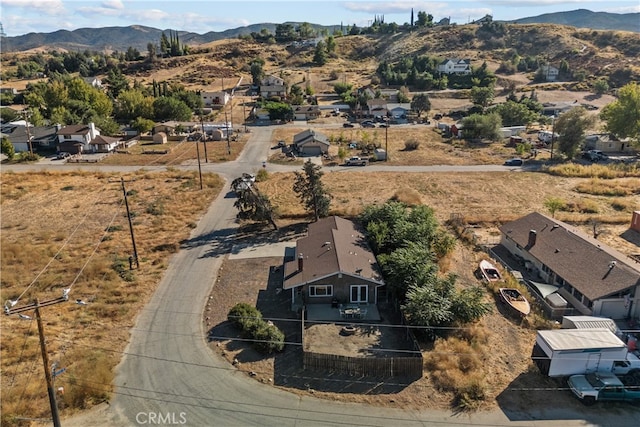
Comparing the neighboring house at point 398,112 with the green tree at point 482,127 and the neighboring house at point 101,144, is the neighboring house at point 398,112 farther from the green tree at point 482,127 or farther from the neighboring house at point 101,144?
the neighboring house at point 101,144

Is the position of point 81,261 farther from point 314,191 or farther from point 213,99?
point 213,99

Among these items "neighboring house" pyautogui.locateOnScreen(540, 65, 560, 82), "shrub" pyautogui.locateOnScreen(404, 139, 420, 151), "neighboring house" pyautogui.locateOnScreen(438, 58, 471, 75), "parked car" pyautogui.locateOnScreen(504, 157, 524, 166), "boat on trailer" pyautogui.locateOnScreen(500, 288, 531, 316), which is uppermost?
"neighboring house" pyautogui.locateOnScreen(438, 58, 471, 75)

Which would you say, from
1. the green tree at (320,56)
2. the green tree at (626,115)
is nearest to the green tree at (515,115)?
the green tree at (626,115)

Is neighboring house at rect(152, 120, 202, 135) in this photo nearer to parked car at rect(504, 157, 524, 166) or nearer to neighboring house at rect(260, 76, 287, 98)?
neighboring house at rect(260, 76, 287, 98)

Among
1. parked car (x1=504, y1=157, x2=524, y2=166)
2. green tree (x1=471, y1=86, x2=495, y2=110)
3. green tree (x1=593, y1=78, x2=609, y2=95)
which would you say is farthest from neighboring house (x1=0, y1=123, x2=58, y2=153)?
green tree (x1=593, y1=78, x2=609, y2=95)

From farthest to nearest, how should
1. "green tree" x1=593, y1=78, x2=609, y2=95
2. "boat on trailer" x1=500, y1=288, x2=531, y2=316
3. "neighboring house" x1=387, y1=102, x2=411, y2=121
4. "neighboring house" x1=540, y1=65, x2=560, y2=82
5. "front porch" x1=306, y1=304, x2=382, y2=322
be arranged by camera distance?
"neighboring house" x1=540, y1=65, x2=560, y2=82
"green tree" x1=593, y1=78, x2=609, y2=95
"neighboring house" x1=387, y1=102, x2=411, y2=121
"boat on trailer" x1=500, y1=288, x2=531, y2=316
"front porch" x1=306, y1=304, x2=382, y2=322

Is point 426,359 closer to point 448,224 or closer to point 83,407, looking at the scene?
point 83,407
